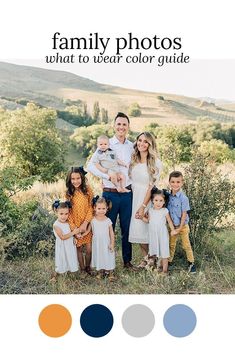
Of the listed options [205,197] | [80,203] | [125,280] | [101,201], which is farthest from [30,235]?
[205,197]

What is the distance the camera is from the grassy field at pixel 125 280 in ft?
22.4

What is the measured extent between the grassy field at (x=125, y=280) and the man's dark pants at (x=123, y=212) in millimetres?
162

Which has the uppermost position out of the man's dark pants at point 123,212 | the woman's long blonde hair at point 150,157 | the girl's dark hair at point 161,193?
the woman's long blonde hair at point 150,157

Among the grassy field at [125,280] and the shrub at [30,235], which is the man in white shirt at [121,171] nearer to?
the grassy field at [125,280]

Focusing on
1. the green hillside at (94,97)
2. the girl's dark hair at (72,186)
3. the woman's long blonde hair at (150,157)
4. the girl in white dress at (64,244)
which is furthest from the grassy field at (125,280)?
the green hillside at (94,97)

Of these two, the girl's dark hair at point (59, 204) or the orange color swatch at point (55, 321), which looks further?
the girl's dark hair at point (59, 204)

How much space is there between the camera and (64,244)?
6.93 m

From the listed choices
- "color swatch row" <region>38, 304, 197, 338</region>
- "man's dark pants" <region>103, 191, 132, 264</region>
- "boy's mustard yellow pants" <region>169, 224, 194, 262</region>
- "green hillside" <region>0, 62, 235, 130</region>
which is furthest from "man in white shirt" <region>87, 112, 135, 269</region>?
"color swatch row" <region>38, 304, 197, 338</region>

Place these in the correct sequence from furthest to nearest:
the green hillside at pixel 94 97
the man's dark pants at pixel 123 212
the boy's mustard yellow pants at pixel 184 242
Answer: the green hillside at pixel 94 97, the boy's mustard yellow pants at pixel 184 242, the man's dark pants at pixel 123 212

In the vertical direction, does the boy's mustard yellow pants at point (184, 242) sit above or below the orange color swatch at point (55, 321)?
above

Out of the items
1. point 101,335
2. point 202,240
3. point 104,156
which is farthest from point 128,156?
point 101,335

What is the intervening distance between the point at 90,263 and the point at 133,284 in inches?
19.8

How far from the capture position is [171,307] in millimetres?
6578

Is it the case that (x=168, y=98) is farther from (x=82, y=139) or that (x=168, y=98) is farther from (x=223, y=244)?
(x=223, y=244)
